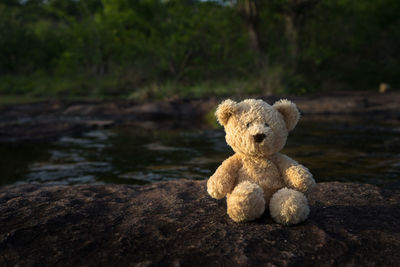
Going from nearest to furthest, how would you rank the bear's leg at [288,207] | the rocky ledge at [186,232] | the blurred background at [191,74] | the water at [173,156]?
the rocky ledge at [186,232] → the bear's leg at [288,207] → the water at [173,156] → the blurred background at [191,74]

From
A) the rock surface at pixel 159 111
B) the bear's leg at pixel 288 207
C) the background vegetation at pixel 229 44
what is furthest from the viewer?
the background vegetation at pixel 229 44

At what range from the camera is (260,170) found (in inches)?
94.0

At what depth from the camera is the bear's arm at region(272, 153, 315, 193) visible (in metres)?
2.31

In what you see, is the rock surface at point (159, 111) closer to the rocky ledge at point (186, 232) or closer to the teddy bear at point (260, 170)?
the rocky ledge at point (186, 232)

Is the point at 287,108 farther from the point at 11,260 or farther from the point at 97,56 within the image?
the point at 97,56

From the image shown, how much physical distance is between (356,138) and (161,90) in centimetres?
1158

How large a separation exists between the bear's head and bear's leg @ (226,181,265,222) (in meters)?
0.23

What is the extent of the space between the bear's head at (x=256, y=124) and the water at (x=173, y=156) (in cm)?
221

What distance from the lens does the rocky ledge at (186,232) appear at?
1.88 meters

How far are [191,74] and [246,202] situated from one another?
70.0ft

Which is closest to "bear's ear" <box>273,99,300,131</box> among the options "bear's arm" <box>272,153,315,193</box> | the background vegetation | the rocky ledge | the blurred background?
"bear's arm" <box>272,153,315,193</box>

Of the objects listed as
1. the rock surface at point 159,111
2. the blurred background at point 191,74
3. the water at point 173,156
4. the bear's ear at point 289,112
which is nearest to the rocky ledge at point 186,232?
the bear's ear at point 289,112

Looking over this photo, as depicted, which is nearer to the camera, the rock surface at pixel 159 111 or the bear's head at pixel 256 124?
the bear's head at pixel 256 124

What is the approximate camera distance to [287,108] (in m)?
2.42
